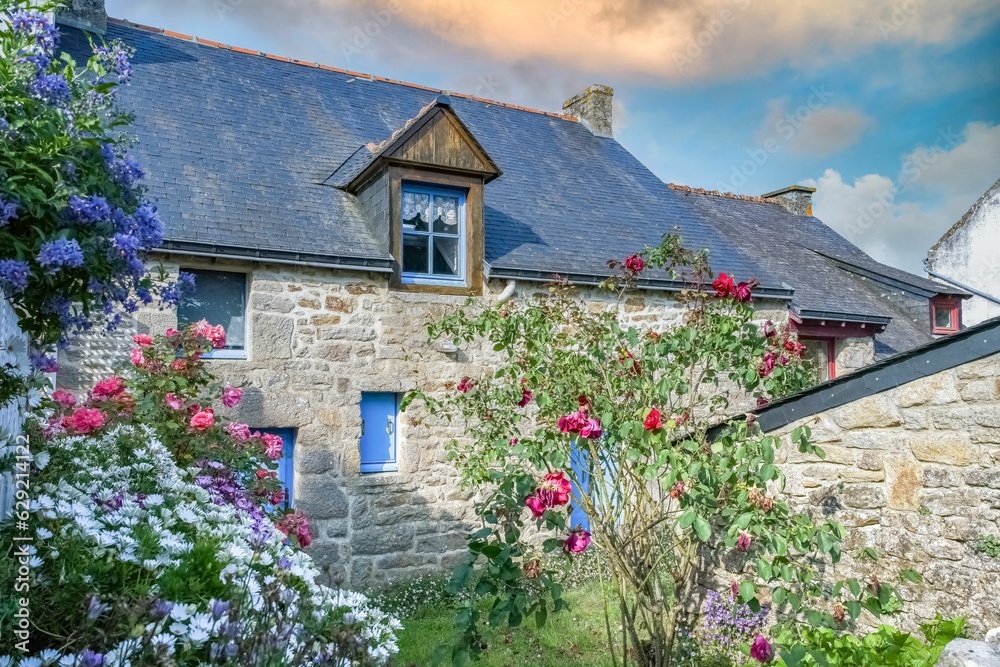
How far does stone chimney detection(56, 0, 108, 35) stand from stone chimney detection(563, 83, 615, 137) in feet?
26.6

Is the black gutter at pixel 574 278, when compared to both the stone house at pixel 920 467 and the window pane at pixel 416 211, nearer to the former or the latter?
the window pane at pixel 416 211

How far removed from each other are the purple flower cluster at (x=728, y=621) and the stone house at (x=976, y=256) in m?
15.4

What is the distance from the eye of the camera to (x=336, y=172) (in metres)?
8.81

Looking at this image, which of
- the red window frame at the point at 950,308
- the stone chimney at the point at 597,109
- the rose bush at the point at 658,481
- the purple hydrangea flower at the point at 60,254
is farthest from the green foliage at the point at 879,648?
the red window frame at the point at 950,308

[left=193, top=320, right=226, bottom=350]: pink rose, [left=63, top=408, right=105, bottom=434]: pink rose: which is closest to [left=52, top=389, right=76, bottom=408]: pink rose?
[left=63, top=408, right=105, bottom=434]: pink rose

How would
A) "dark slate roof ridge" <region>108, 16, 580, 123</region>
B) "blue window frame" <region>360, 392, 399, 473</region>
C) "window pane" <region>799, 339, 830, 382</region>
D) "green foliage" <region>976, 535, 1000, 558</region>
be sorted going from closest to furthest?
"green foliage" <region>976, 535, 1000, 558</region>, "blue window frame" <region>360, 392, 399, 473</region>, "dark slate roof ridge" <region>108, 16, 580, 123</region>, "window pane" <region>799, 339, 830, 382</region>

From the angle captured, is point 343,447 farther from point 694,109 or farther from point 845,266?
point 845,266

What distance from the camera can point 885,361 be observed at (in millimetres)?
4098

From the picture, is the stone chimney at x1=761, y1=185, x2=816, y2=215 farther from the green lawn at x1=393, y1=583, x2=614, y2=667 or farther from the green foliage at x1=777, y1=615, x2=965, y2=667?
the green foliage at x1=777, y1=615, x2=965, y2=667

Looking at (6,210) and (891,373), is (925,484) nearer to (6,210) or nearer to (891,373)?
(891,373)

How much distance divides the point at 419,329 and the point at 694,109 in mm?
6222

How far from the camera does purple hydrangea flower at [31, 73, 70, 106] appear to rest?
1.92 metres

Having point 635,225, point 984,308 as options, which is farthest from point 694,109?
point 984,308

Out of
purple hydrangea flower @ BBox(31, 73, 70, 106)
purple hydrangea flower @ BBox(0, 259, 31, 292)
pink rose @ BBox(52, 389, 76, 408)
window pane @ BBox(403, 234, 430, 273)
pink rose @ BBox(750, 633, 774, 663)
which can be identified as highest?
window pane @ BBox(403, 234, 430, 273)
